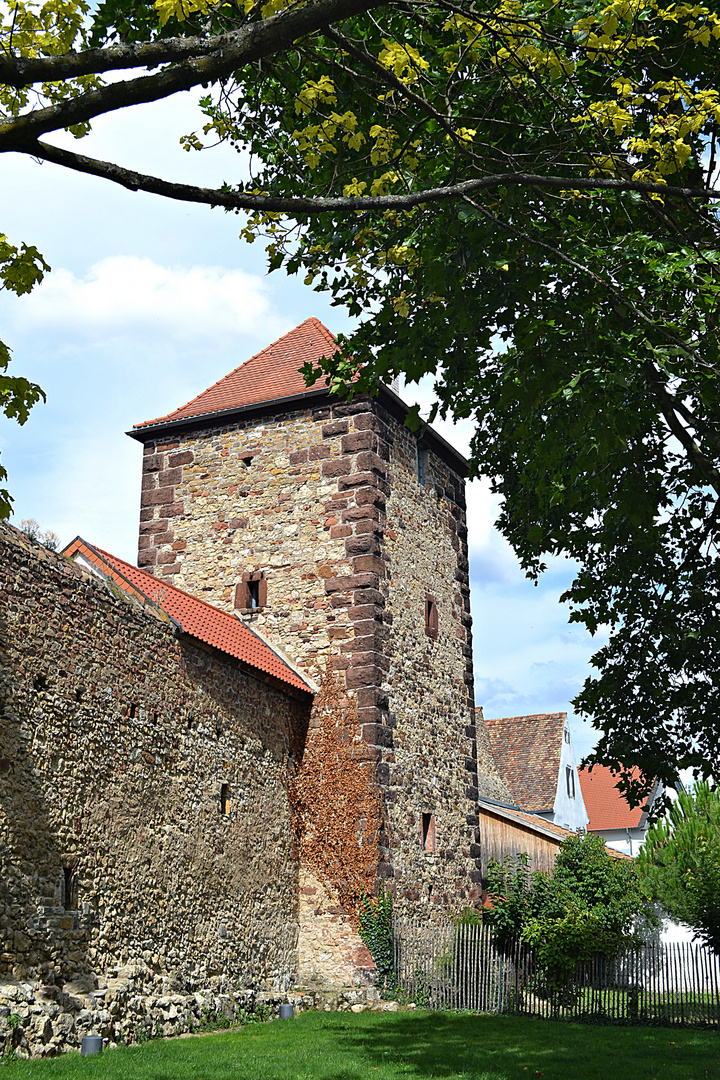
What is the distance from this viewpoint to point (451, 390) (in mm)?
9156

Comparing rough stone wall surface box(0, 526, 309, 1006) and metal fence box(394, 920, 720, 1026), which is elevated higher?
rough stone wall surface box(0, 526, 309, 1006)

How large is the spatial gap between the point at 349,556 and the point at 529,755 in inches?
755

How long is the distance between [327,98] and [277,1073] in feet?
26.0

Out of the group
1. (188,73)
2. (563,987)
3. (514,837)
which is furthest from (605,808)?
(188,73)

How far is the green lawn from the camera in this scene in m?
8.71

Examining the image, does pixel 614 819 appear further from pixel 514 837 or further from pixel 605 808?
pixel 514 837

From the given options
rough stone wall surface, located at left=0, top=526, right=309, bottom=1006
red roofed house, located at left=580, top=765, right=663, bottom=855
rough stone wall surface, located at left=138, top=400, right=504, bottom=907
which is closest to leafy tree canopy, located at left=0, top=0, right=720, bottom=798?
rough stone wall surface, located at left=0, top=526, right=309, bottom=1006

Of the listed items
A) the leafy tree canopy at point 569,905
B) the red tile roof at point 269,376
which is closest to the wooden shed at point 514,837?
the leafy tree canopy at point 569,905

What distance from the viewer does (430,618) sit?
1766cm

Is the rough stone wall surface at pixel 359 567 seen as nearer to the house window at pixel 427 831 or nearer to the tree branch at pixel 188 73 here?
the house window at pixel 427 831

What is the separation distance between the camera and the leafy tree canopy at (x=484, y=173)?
16.3 feet

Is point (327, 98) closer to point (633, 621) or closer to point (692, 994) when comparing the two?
point (633, 621)

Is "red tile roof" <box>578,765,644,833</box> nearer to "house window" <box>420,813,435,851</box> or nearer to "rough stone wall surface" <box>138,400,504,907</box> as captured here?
"rough stone wall surface" <box>138,400,504,907</box>

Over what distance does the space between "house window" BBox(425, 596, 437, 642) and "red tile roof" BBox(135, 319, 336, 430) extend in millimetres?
4324
